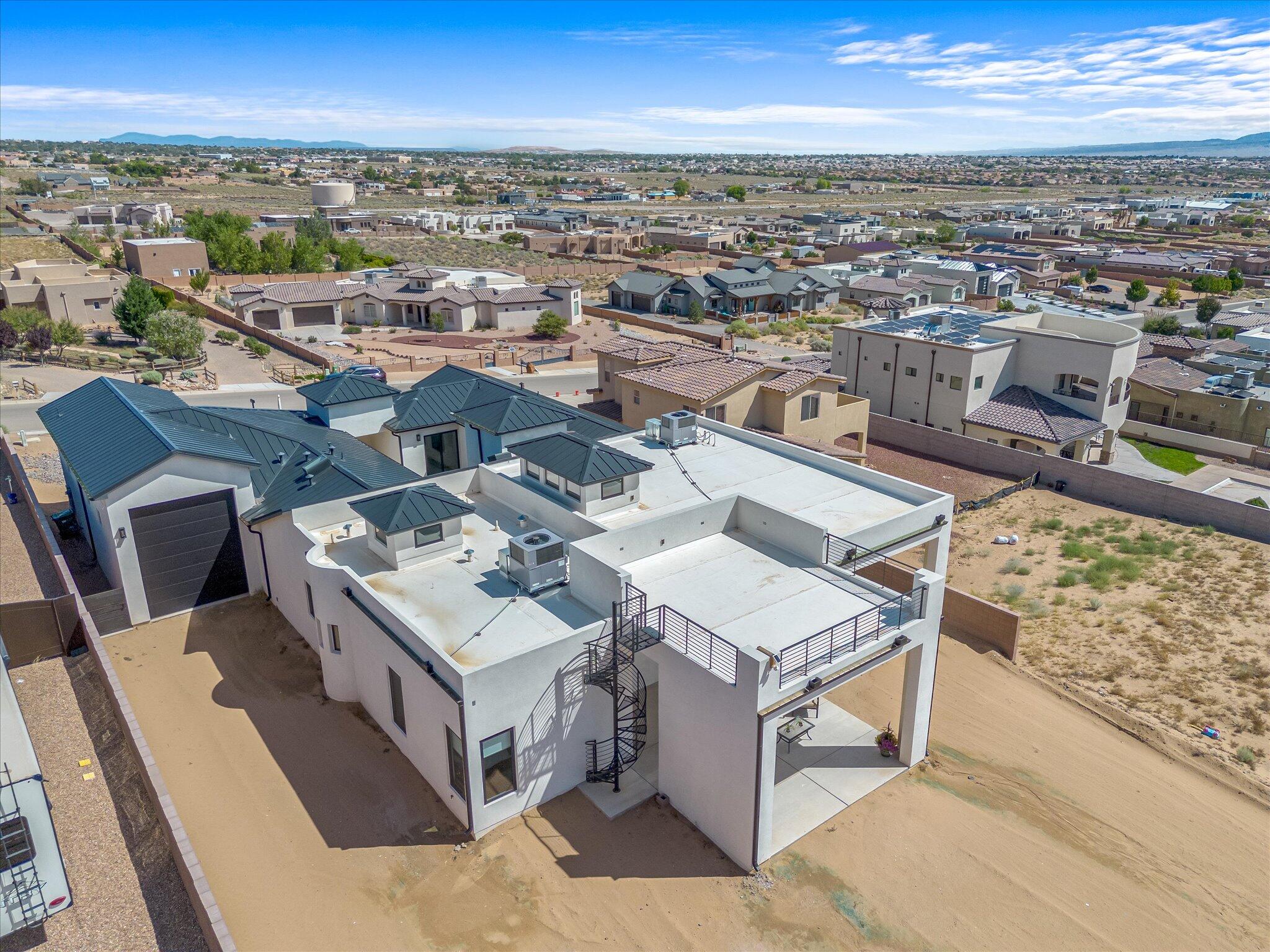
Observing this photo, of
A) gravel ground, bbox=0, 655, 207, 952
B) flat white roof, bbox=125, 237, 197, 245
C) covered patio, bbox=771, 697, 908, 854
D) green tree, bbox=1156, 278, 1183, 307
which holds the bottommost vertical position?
covered patio, bbox=771, 697, 908, 854

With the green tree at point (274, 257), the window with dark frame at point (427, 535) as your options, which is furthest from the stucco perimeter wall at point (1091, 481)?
the green tree at point (274, 257)

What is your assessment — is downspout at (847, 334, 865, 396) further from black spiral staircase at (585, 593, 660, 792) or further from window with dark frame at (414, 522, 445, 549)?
black spiral staircase at (585, 593, 660, 792)

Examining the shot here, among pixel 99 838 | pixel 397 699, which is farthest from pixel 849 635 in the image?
pixel 99 838

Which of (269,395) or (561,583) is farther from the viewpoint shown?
(269,395)

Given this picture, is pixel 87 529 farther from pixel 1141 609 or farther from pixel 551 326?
pixel 551 326

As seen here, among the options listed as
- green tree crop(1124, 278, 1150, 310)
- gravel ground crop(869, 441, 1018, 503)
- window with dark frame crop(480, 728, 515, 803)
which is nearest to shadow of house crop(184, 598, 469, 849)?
window with dark frame crop(480, 728, 515, 803)

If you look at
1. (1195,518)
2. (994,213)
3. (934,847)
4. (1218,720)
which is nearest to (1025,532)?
(1195,518)

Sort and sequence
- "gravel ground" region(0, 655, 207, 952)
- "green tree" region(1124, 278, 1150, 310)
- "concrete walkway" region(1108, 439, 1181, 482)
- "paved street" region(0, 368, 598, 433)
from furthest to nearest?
"green tree" region(1124, 278, 1150, 310) < "paved street" region(0, 368, 598, 433) < "concrete walkway" region(1108, 439, 1181, 482) < "gravel ground" region(0, 655, 207, 952)
